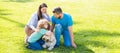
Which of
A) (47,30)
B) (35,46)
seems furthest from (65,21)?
(35,46)

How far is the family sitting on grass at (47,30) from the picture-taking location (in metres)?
8.66

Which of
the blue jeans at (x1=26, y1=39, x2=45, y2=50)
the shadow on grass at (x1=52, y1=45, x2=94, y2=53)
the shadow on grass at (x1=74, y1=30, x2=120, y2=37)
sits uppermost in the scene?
the blue jeans at (x1=26, y1=39, x2=45, y2=50)

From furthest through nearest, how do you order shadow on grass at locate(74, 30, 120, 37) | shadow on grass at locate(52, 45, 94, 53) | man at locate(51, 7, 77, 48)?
shadow on grass at locate(74, 30, 120, 37), man at locate(51, 7, 77, 48), shadow on grass at locate(52, 45, 94, 53)

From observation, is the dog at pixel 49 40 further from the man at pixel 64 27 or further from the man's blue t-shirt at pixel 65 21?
the man's blue t-shirt at pixel 65 21

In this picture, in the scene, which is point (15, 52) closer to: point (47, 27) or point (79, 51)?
point (47, 27)

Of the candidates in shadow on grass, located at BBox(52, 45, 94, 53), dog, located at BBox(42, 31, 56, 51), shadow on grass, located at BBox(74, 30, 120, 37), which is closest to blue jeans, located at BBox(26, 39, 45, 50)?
dog, located at BBox(42, 31, 56, 51)

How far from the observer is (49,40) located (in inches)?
343

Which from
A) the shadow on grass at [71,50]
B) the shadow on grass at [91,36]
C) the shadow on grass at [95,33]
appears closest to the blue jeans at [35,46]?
the shadow on grass at [71,50]

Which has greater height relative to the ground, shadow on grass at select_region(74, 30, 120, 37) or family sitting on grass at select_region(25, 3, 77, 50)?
family sitting on grass at select_region(25, 3, 77, 50)

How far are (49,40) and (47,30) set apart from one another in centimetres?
27

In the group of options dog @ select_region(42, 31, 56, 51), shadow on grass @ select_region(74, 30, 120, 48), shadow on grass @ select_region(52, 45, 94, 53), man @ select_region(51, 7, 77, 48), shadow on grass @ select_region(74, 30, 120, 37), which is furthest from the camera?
shadow on grass @ select_region(74, 30, 120, 37)

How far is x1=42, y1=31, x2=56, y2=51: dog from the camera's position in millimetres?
8618

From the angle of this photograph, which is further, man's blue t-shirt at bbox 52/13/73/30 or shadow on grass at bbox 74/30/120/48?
shadow on grass at bbox 74/30/120/48

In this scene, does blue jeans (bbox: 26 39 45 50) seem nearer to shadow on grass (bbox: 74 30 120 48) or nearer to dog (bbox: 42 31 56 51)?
dog (bbox: 42 31 56 51)
